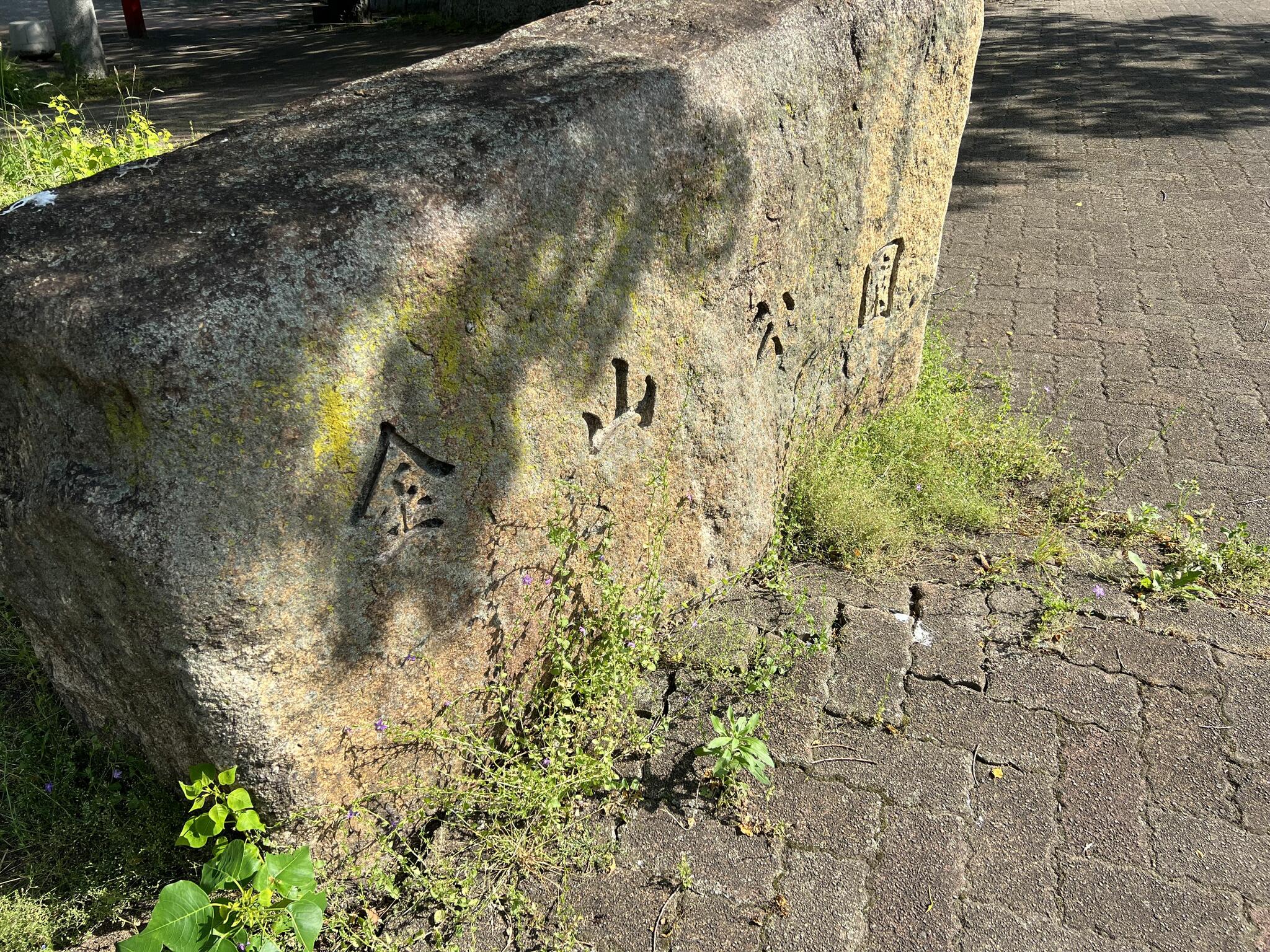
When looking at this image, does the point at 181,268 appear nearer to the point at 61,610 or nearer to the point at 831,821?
the point at 61,610

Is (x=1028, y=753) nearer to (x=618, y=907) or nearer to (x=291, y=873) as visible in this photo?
(x=618, y=907)

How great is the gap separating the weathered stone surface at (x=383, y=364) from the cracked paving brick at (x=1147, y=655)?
1.15m

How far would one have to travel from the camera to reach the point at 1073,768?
99.4 inches

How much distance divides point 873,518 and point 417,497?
1.76 meters

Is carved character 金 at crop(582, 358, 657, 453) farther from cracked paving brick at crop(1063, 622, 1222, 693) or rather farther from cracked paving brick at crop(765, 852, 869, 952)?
cracked paving brick at crop(1063, 622, 1222, 693)

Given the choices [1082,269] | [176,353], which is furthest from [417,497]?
[1082,269]

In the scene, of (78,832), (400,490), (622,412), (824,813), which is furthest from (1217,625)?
(78,832)

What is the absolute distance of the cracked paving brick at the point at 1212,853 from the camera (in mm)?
2240

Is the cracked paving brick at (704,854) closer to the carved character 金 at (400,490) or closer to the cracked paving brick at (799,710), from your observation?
the cracked paving brick at (799,710)

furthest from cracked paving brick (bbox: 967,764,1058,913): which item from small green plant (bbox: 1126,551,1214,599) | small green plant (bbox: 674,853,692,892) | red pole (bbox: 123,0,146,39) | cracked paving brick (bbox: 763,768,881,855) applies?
red pole (bbox: 123,0,146,39)

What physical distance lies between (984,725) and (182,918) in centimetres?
194

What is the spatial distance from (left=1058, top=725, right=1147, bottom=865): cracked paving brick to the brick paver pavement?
1342 mm

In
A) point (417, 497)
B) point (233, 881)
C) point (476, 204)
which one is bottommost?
point (233, 881)

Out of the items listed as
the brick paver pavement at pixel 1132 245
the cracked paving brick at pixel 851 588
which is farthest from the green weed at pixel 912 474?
the brick paver pavement at pixel 1132 245
